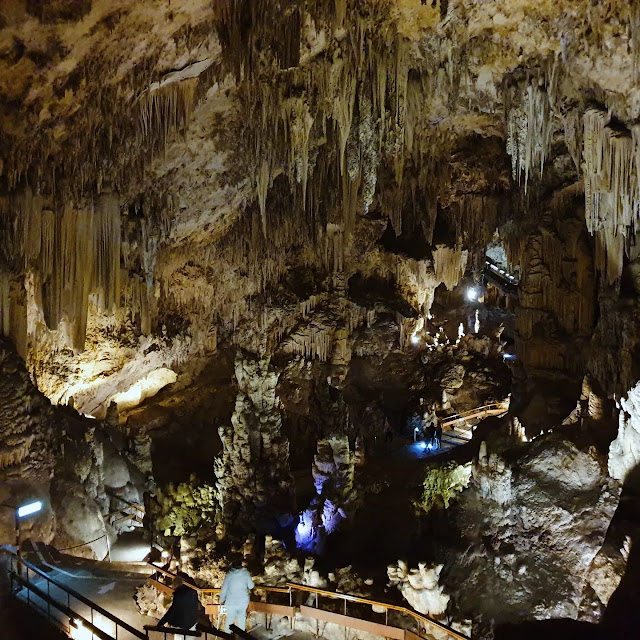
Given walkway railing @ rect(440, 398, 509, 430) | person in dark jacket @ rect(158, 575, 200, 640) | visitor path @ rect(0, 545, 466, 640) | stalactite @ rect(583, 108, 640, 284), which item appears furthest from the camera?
walkway railing @ rect(440, 398, 509, 430)

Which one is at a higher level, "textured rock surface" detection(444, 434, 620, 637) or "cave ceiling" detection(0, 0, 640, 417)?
"cave ceiling" detection(0, 0, 640, 417)

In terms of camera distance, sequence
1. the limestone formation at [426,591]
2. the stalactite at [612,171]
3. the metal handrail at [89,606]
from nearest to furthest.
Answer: the metal handrail at [89,606] → the limestone formation at [426,591] → the stalactite at [612,171]

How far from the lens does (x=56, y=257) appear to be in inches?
377

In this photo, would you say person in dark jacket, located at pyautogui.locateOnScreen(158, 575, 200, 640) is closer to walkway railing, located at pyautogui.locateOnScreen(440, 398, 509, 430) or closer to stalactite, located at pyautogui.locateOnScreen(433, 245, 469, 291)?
walkway railing, located at pyautogui.locateOnScreen(440, 398, 509, 430)

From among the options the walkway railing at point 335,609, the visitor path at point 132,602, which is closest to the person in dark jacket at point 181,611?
the visitor path at point 132,602

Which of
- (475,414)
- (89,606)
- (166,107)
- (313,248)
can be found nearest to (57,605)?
(89,606)

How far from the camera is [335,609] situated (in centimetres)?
806

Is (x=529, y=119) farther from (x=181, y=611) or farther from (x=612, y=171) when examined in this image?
(x=181, y=611)

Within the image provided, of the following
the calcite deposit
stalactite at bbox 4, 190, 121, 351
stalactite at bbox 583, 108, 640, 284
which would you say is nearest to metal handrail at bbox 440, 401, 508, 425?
the calcite deposit

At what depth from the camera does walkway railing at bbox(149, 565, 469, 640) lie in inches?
251

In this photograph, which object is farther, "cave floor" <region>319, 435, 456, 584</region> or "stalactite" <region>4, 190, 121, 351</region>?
"cave floor" <region>319, 435, 456, 584</region>

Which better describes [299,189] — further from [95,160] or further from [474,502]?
[474,502]

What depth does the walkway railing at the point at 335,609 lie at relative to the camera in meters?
6.38

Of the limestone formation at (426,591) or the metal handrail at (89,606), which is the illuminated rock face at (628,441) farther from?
the metal handrail at (89,606)
